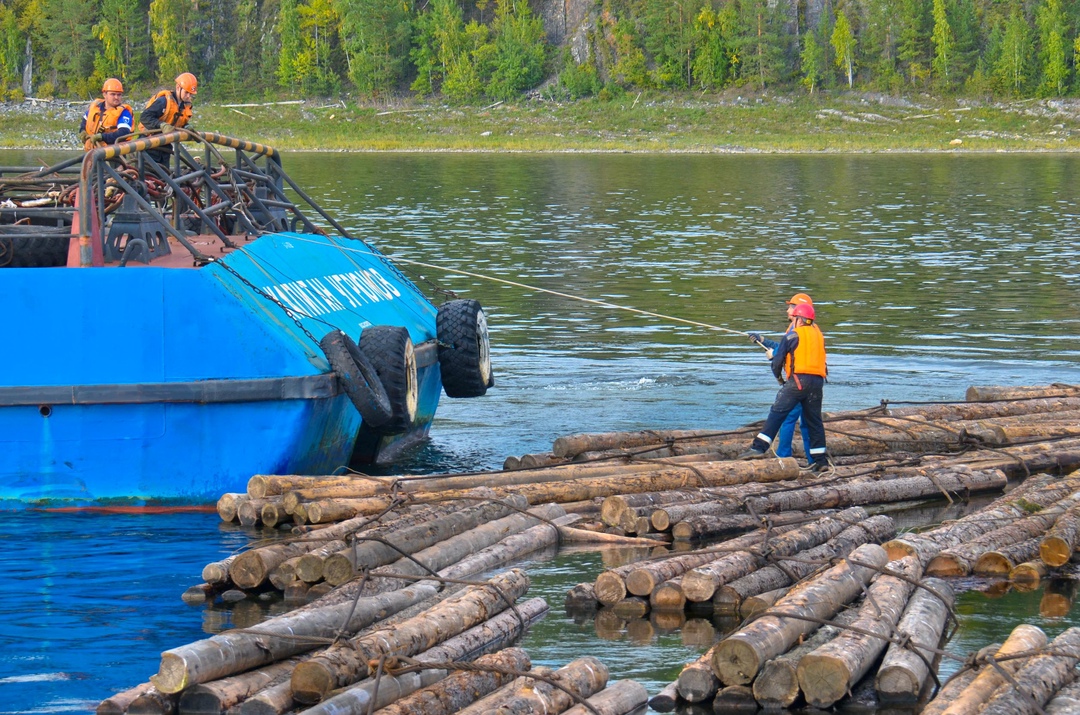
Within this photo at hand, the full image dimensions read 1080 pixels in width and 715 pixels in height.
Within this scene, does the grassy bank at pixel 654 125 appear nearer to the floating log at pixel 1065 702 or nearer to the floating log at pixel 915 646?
the floating log at pixel 915 646

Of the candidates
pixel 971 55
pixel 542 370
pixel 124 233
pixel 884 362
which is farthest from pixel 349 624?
pixel 971 55

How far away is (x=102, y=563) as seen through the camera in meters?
12.0

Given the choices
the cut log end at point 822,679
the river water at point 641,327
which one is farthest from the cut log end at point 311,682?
the cut log end at point 822,679

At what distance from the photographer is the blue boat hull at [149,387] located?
12945mm

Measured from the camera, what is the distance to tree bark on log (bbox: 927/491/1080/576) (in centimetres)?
1138

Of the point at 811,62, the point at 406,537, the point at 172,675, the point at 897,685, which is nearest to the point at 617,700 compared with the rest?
the point at 897,685

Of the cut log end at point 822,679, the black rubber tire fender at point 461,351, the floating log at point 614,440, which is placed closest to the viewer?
the cut log end at point 822,679

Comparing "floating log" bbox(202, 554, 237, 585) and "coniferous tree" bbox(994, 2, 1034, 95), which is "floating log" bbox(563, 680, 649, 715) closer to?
"floating log" bbox(202, 554, 237, 585)

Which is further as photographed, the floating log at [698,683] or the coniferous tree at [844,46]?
the coniferous tree at [844,46]

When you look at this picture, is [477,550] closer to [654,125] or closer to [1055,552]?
[1055,552]

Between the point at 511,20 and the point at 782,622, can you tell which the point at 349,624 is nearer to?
the point at 782,622

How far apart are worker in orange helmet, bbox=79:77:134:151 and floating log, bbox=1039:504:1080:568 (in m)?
9.28

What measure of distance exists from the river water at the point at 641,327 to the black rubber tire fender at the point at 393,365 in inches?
50.6

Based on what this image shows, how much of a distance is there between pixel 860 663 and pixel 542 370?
1241cm
